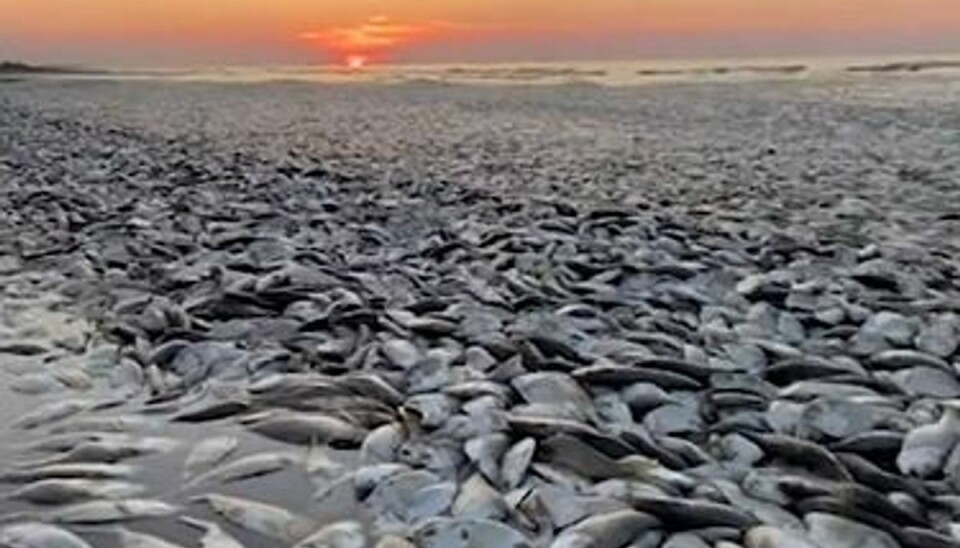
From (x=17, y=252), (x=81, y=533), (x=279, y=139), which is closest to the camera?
(x=81, y=533)

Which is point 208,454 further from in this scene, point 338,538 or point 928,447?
point 928,447

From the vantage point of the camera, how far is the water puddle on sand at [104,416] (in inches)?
156

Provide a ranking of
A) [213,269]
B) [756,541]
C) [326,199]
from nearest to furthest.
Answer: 1. [756,541]
2. [213,269]
3. [326,199]

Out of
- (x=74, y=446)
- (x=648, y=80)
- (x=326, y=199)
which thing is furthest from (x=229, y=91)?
(x=74, y=446)

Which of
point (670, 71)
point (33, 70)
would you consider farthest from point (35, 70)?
point (670, 71)

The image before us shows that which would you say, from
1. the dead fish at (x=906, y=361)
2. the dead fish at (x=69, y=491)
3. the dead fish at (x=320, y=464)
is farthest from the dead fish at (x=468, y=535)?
the dead fish at (x=906, y=361)

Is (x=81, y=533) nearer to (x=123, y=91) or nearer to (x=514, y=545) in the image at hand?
(x=514, y=545)

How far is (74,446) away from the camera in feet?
15.3

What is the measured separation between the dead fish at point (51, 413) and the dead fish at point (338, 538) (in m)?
1.71

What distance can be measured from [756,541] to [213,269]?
5.33 meters

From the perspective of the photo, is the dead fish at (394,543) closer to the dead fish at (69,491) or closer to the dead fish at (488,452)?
the dead fish at (488,452)

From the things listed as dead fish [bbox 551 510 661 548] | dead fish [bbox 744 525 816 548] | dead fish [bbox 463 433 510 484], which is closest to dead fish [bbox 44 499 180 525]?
dead fish [bbox 463 433 510 484]

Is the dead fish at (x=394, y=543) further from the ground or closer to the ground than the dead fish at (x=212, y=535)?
further from the ground

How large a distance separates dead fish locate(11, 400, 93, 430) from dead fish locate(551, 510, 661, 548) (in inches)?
94.6
